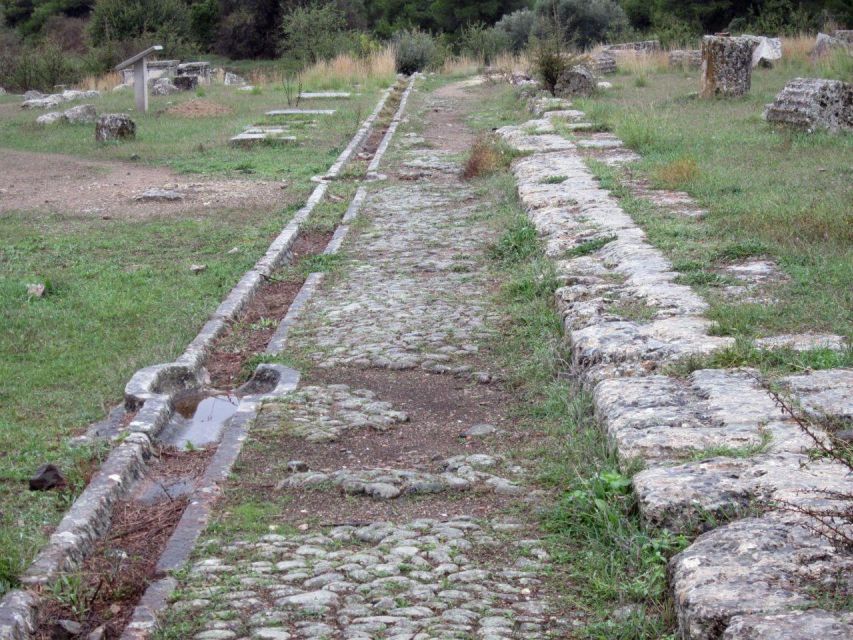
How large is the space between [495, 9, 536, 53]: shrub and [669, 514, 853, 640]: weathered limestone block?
3768 cm

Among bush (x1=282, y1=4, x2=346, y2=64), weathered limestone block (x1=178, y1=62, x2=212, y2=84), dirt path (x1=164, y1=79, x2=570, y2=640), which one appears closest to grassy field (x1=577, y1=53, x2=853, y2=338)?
dirt path (x1=164, y1=79, x2=570, y2=640)

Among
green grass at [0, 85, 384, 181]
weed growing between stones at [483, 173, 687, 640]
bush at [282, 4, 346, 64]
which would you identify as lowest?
weed growing between stones at [483, 173, 687, 640]

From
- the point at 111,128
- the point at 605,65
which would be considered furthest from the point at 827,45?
the point at 111,128

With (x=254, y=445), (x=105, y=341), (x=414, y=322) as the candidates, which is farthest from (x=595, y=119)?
(x=254, y=445)

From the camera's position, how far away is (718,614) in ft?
9.41

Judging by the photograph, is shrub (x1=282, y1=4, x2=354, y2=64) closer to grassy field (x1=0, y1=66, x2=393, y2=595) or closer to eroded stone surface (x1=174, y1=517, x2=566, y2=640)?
grassy field (x1=0, y1=66, x2=393, y2=595)

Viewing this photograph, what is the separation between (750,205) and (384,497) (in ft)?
17.8

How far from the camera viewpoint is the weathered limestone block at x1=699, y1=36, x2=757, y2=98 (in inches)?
733

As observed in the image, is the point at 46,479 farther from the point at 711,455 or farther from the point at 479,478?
the point at 711,455

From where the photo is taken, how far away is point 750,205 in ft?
28.4

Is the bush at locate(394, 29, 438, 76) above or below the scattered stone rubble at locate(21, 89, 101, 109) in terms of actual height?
above

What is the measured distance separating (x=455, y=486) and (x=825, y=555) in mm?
1702

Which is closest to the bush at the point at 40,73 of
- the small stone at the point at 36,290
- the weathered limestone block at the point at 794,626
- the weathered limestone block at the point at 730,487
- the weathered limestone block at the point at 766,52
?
the weathered limestone block at the point at 766,52

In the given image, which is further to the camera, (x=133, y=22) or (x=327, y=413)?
(x=133, y=22)
